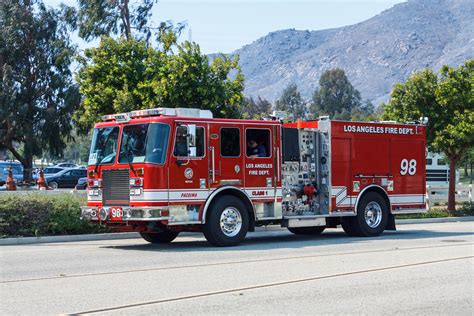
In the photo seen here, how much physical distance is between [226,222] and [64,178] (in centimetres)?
3492

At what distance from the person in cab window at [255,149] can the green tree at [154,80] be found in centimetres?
957

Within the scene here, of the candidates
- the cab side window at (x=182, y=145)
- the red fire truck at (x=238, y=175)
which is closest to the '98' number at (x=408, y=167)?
the red fire truck at (x=238, y=175)

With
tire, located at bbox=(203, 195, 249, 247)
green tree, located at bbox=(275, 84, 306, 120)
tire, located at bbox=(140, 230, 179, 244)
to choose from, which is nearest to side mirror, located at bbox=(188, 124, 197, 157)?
tire, located at bbox=(203, 195, 249, 247)

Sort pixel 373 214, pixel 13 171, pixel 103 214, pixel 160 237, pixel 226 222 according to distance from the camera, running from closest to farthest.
→ pixel 103 214, pixel 226 222, pixel 160 237, pixel 373 214, pixel 13 171

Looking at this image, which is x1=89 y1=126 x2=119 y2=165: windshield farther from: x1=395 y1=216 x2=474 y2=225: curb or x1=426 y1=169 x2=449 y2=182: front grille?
x1=426 y1=169 x2=449 y2=182: front grille

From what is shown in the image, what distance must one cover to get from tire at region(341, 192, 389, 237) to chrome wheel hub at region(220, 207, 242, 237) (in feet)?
13.3

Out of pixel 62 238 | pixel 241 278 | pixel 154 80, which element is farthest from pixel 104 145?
pixel 154 80

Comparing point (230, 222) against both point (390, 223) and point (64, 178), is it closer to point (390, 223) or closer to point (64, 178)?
point (390, 223)

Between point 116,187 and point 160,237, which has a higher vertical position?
point 116,187

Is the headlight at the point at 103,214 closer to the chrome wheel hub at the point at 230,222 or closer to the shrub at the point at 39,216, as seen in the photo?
the chrome wheel hub at the point at 230,222

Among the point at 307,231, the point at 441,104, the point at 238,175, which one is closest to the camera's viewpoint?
the point at 238,175

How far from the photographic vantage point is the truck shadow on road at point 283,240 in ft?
52.1

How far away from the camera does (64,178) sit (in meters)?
48.8

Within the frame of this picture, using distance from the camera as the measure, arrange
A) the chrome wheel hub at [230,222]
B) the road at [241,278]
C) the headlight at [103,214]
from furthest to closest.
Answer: the chrome wheel hub at [230,222], the headlight at [103,214], the road at [241,278]
